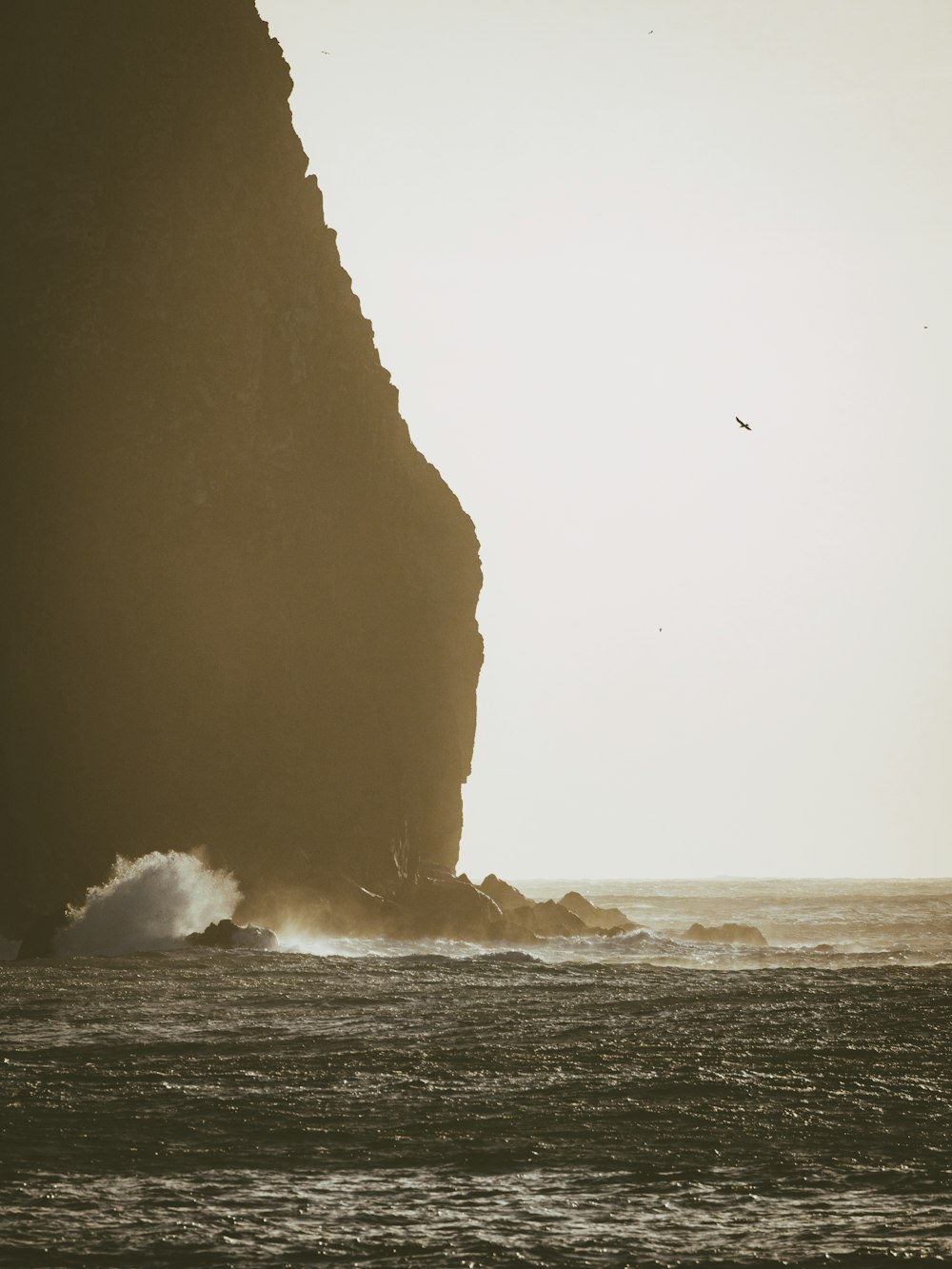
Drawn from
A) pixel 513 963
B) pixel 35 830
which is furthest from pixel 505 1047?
pixel 35 830

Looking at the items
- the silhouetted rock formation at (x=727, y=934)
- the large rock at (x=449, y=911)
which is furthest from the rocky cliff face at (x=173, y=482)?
the silhouetted rock formation at (x=727, y=934)

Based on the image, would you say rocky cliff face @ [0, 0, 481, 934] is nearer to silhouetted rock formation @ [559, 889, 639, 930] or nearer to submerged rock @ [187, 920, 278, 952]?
submerged rock @ [187, 920, 278, 952]

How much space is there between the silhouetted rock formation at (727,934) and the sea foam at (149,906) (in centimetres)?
2395

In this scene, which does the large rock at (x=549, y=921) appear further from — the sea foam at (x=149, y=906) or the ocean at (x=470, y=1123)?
the ocean at (x=470, y=1123)

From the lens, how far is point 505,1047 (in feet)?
85.0

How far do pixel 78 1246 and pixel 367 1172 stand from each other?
4.05 meters

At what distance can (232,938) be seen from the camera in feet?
167

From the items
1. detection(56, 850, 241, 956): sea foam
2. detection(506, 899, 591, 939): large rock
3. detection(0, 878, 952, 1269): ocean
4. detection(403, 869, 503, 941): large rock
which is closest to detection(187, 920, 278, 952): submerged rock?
detection(56, 850, 241, 956): sea foam

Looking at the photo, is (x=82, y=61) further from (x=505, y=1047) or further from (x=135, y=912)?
(x=505, y=1047)

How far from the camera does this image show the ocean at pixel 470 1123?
13609 mm

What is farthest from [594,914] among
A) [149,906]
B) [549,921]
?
[149,906]

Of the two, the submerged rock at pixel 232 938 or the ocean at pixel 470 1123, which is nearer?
the ocean at pixel 470 1123

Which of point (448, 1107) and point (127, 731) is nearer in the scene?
point (448, 1107)

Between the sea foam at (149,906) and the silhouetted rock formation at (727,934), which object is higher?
the sea foam at (149,906)
